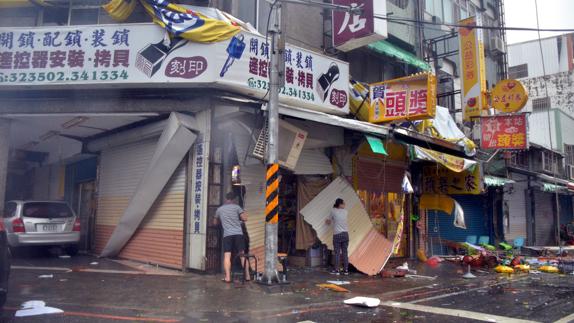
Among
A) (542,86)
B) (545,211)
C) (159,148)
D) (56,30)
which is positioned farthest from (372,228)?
(542,86)

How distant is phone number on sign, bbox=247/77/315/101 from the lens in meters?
9.70

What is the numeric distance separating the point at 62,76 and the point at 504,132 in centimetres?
1340

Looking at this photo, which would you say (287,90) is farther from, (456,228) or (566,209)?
(566,209)

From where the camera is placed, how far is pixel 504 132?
15.2 meters

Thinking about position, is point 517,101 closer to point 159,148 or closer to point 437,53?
point 437,53

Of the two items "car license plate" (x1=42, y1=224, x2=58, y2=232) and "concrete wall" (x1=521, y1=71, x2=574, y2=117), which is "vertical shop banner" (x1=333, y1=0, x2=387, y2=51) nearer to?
"car license plate" (x1=42, y1=224, x2=58, y2=232)

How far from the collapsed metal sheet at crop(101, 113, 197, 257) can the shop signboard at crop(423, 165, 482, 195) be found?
9668 millimetres

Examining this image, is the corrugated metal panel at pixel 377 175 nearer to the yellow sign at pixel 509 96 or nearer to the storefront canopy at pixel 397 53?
the storefront canopy at pixel 397 53

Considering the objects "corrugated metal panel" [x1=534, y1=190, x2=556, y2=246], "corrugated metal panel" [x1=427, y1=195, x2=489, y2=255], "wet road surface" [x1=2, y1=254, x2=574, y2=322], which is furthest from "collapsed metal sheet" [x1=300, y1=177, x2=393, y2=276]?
"corrugated metal panel" [x1=534, y1=190, x2=556, y2=246]

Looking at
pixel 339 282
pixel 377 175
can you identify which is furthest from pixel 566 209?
pixel 339 282

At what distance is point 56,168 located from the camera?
16547mm

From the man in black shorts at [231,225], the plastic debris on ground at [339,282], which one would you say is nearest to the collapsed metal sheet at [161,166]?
the man in black shorts at [231,225]

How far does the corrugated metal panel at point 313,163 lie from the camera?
1180 centimetres

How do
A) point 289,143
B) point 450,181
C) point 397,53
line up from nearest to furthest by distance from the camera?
point 289,143
point 397,53
point 450,181
